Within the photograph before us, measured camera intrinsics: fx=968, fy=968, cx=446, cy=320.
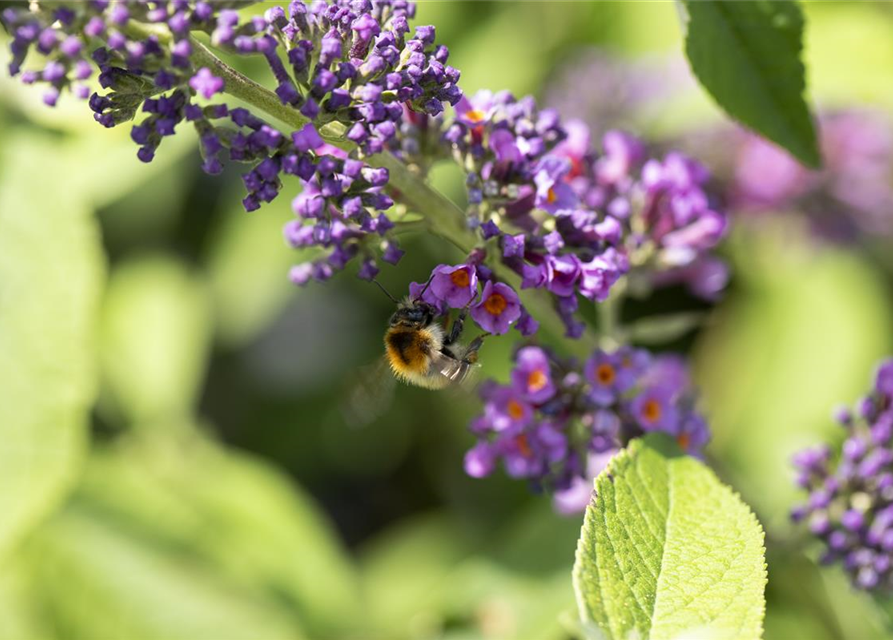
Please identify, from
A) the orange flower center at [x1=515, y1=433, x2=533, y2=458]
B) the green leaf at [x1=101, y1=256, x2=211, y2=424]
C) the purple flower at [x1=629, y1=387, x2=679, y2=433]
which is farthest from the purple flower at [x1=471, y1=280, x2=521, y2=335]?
the green leaf at [x1=101, y1=256, x2=211, y2=424]

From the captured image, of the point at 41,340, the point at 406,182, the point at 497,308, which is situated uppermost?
the point at 41,340

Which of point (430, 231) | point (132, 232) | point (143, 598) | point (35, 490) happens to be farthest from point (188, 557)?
Answer: point (430, 231)

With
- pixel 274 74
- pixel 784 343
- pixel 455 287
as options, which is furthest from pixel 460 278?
pixel 784 343

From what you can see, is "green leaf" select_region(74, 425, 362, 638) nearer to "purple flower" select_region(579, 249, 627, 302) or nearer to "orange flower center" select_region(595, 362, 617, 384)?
"orange flower center" select_region(595, 362, 617, 384)

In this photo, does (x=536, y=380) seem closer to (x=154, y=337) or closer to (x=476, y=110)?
(x=476, y=110)

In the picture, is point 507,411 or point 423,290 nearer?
point 423,290

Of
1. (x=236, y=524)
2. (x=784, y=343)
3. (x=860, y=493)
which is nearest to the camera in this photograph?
(x=860, y=493)

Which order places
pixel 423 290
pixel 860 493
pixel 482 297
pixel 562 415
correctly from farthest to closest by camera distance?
pixel 860 493 → pixel 562 415 → pixel 423 290 → pixel 482 297
